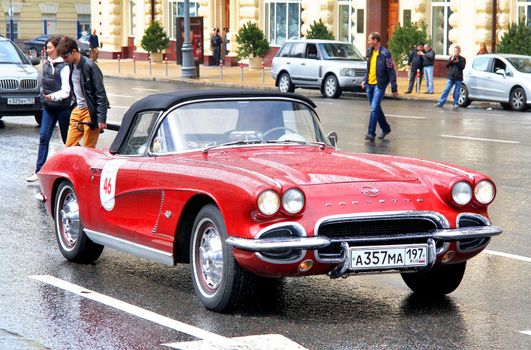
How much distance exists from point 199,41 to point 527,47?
534 inches

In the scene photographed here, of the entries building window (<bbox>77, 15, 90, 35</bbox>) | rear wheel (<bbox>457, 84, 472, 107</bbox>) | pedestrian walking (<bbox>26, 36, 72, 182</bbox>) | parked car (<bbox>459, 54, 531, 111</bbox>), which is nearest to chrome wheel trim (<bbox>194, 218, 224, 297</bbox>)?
pedestrian walking (<bbox>26, 36, 72, 182</bbox>)

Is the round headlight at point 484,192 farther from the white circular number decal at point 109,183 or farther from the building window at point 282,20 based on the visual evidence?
the building window at point 282,20

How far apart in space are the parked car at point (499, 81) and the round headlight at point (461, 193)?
21.9m

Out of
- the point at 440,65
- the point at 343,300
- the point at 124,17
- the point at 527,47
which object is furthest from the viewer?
the point at 124,17

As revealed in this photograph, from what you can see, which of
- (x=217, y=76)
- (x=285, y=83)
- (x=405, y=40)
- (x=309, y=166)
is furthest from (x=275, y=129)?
(x=217, y=76)

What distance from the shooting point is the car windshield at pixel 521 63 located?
30.5 m

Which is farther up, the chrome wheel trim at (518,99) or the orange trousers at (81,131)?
the orange trousers at (81,131)

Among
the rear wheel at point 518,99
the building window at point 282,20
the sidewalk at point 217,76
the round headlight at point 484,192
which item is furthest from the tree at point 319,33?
the round headlight at point 484,192

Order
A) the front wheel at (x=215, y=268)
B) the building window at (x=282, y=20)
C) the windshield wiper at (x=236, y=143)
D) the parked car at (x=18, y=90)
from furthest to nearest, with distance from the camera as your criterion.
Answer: the building window at (x=282, y=20) → the parked car at (x=18, y=90) → the windshield wiper at (x=236, y=143) → the front wheel at (x=215, y=268)

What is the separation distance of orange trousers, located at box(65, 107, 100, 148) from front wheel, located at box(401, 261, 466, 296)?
17.6ft

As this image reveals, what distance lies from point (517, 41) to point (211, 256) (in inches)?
1123

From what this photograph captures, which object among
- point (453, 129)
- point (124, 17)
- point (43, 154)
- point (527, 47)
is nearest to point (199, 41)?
point (527, 47)

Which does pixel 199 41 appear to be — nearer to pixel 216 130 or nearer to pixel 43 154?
pixel 43 154

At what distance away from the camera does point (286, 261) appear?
7.72 m
